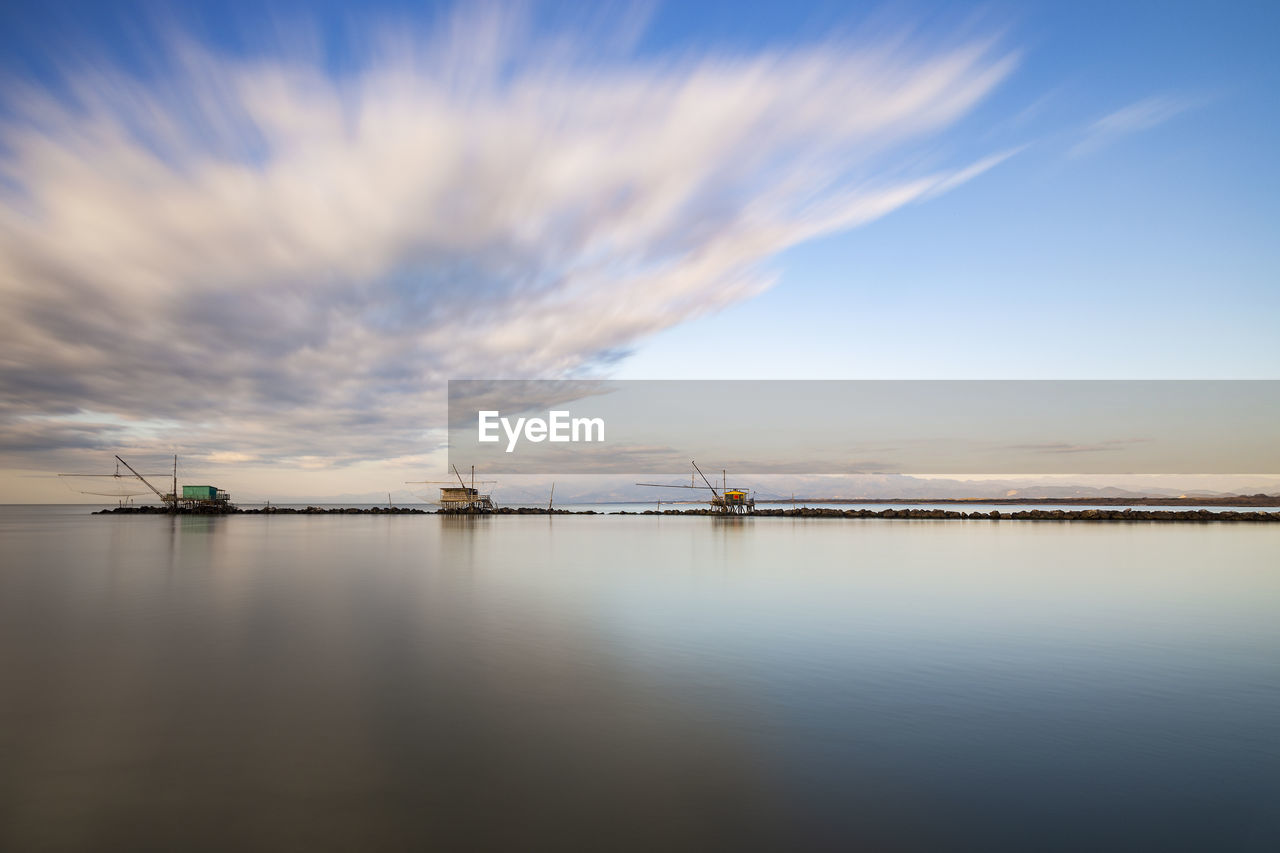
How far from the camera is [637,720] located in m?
8.99

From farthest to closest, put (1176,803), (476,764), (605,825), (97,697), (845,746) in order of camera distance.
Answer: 1. (97,697)
2. (845,746)
3. (476,764)
4. (1176,803)
5. (605,825)

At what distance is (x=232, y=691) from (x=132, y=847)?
16.6 feet

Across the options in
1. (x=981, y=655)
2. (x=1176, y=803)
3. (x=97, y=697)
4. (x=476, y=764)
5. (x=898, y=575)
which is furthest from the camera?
(x=898, y=575)

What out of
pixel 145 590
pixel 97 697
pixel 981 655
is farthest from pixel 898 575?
pixel 145 590

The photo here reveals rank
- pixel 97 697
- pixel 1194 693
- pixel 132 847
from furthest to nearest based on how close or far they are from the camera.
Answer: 1. pixel 1194 693
2. pixel 97 697
3. pixel 132 847

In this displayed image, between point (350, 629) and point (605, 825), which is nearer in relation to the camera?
point (605, 825)

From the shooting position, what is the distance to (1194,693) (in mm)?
10719

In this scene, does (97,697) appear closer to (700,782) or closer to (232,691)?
(232,691)

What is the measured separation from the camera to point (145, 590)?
21.3 m

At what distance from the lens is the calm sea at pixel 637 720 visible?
238 inches

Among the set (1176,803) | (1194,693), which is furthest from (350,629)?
(1194,693)

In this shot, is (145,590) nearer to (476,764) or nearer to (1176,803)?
(476,764)

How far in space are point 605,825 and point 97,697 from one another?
899cm

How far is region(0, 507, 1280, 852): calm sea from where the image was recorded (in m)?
6.05
